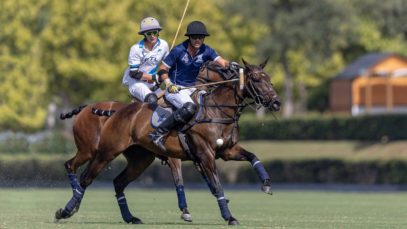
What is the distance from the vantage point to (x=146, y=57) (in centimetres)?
1864

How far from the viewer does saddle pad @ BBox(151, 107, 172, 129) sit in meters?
A: 17.5

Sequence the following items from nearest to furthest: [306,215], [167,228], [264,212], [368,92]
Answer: [167,228] → [306,215] → [264,212] → [368,92]

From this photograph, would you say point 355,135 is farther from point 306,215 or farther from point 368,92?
point 306,215

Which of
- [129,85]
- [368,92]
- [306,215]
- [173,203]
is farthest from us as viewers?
[368,92]

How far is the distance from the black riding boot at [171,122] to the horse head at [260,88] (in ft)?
2.88

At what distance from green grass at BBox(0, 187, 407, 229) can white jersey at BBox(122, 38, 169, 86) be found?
2441 millimetres

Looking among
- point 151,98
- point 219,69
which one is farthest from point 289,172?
point 219,69

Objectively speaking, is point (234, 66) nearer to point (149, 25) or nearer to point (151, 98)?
point (151, 98)

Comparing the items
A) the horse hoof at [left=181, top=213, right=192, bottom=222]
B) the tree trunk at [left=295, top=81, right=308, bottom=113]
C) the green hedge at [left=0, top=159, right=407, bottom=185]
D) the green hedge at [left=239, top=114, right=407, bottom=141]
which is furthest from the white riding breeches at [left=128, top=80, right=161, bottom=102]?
the tree trunk at [left=295, top=81, right=308, bottom=113]

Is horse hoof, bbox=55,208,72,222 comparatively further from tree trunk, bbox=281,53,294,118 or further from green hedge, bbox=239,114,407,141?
tree trunk, bbox=281,53,294,118

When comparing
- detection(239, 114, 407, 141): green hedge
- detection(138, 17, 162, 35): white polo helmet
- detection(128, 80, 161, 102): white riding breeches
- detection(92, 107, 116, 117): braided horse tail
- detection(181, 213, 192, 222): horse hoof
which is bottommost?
detection(239, 114, 407, 141): green hedge

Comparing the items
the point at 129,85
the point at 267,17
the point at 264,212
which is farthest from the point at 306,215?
the point at 267,17

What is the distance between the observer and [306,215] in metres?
20.8

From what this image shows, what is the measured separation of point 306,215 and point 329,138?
27.7 m
